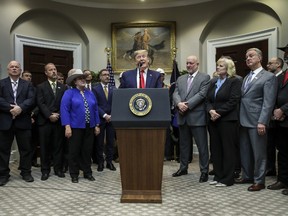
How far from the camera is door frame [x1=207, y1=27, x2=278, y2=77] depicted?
6.56m

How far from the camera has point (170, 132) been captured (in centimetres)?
636

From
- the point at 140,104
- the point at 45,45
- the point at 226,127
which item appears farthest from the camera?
the point at 45,45

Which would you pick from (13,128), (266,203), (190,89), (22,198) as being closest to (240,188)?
(266,203)

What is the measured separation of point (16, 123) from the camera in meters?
4.41

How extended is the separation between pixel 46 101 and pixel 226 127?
7.91 ft

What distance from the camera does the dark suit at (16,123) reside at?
4328 mm

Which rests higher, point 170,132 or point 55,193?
point 170,132

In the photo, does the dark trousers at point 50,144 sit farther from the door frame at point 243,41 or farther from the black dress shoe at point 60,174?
the door frame at point 243,41

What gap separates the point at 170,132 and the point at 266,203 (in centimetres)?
311

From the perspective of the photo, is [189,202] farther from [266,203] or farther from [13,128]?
[13,128]

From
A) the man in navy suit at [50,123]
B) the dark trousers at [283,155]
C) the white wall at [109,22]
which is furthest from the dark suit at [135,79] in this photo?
the white wall at [109,22]

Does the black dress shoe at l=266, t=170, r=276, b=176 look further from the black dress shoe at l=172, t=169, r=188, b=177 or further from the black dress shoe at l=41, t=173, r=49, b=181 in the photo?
the black dress shoe at l=41, t=173, r=49, b=181

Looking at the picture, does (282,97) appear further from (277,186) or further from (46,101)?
(46,101)

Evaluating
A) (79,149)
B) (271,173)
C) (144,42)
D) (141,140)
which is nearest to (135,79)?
(141,140)
